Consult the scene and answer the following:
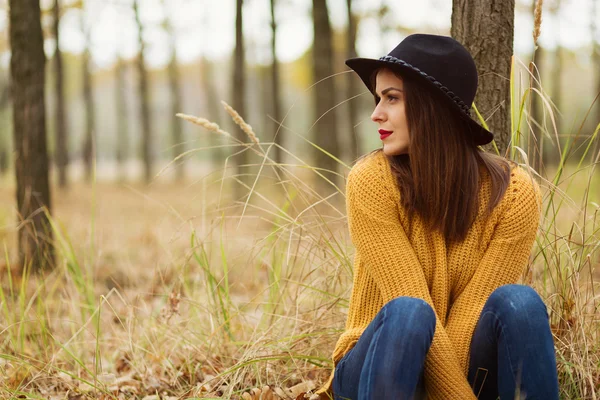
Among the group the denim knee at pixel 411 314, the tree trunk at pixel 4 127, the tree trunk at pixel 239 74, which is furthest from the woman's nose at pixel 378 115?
the tree trunk at pixel 4 127

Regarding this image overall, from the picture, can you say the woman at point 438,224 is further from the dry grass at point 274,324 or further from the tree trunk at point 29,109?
the tree trunk at point 29,109

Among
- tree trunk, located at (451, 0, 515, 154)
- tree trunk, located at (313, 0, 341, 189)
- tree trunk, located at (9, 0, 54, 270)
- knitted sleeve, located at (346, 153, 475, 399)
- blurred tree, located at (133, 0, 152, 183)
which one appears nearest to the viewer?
knitted sleeve, located at (346, 153, 475, 399)

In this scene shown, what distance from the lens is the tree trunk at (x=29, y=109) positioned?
197 inches

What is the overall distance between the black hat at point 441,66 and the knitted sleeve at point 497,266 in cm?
26

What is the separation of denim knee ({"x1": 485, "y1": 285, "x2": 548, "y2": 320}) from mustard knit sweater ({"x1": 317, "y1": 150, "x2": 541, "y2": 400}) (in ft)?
0.44

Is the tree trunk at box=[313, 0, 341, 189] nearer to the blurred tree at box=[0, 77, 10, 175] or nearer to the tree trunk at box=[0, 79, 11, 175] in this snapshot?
the tree trunk at box=[0, 79, 11, 175]

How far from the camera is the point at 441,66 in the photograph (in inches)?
81.1

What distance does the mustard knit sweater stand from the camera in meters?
2.00

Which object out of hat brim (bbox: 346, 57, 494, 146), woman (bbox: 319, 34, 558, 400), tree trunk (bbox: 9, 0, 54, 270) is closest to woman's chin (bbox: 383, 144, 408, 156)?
woman (bbox: 319, 34, 558, 400)

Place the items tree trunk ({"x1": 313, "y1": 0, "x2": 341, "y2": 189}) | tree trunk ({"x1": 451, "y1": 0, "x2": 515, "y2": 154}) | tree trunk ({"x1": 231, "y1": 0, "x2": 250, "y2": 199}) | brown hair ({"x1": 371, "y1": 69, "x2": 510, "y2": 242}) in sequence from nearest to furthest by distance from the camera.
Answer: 1. brown hair ({"x1": 371, "y1": 69, "x2": 510, "y2": 242})
2. tree trunk ({"x1": 451, "y1": 0, "x2": 515, "y2": 154})
3. tree trunk ({"x1": 313, "y1": 0, "x2": 341, "y2": 189})
4. tree trunk ({"x1": 231, "y1": 0, "x2": 250, "y2": 199})

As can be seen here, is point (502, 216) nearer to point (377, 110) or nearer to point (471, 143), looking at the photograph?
point (471, 143)

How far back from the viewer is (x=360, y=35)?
50.3 feet

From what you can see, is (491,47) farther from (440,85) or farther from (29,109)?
(29,109)

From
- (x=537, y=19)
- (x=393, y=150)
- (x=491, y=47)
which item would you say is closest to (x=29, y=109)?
(x=491, y=47)
